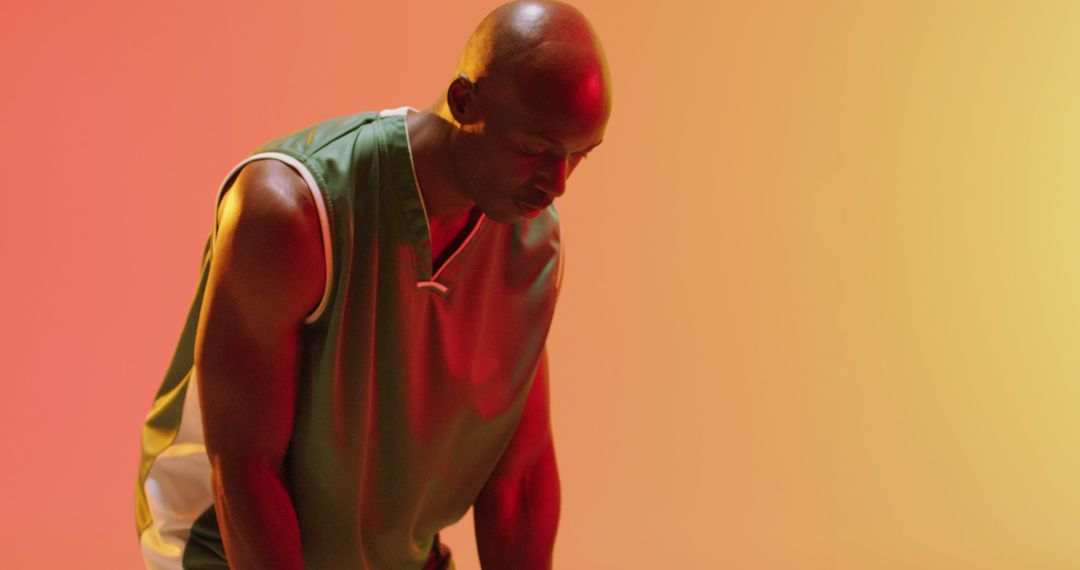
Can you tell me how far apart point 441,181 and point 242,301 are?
232 mm

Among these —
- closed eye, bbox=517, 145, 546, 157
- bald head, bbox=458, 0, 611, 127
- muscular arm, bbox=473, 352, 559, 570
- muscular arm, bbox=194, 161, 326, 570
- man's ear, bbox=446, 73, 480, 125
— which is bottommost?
muscular arm, bbox=473, 352, 559, 570

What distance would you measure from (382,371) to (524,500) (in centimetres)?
31

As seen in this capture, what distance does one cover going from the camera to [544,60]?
1.39 metres

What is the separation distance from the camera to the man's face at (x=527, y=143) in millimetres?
1392

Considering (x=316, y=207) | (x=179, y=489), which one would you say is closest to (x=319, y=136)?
(x=316, y=207)

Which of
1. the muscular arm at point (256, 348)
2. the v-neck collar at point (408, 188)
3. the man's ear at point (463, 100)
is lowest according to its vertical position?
the muscular arm at point (256, 348)

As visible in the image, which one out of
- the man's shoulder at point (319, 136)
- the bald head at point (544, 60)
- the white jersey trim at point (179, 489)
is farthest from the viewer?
the white jersey trim at point (179, 489)

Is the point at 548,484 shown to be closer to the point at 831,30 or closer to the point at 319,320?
the point at 319,320

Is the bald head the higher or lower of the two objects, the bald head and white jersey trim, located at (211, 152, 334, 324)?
the higher

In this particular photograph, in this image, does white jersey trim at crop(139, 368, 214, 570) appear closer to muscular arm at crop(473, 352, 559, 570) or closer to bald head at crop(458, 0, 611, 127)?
muscular arm at crop(473, 352, 559, 570)

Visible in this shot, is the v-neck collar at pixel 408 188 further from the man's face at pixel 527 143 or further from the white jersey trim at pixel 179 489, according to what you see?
the white jersey trim at pixel 179 489

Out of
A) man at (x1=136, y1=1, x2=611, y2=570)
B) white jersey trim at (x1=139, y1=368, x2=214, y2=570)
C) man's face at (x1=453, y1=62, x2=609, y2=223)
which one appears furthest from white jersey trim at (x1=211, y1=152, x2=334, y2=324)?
white jersey trim at (x1=139, y1=368, x2=214, y2=570)

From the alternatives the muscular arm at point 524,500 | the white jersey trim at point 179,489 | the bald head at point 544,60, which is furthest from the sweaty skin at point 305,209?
the muscular arm at point 524,500

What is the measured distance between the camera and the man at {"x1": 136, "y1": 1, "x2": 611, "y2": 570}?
143 cm
